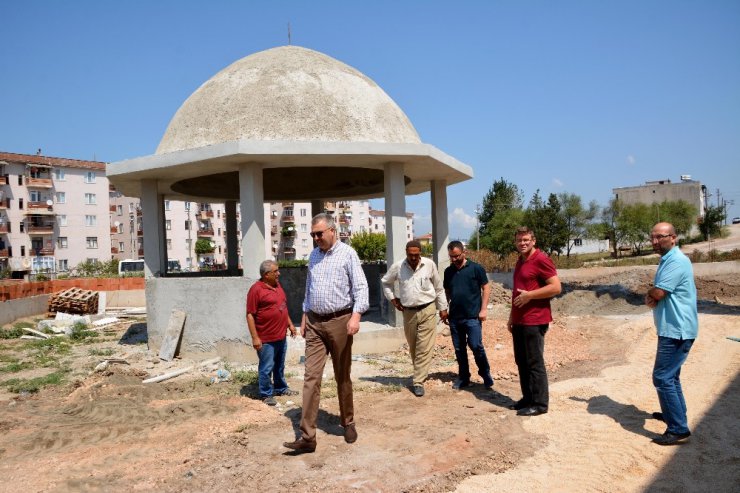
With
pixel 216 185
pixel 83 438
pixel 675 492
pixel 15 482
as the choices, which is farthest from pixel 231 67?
pixel 675 492

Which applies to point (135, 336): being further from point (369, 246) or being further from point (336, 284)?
point (369, 246)

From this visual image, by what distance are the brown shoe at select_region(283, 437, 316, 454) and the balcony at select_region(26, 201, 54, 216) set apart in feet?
183

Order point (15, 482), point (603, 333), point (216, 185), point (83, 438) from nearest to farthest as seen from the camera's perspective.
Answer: point (15, 482)
point (83, 438)
point (603, 333)
point (216, 185)

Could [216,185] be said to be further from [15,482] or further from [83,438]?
[15,482]

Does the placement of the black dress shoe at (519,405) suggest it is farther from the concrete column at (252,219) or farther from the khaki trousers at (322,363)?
the concrete column at (252,219)

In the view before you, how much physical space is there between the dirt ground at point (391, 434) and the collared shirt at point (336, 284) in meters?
1.26

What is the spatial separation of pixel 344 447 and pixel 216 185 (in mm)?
10560

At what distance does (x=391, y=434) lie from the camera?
16.4ft

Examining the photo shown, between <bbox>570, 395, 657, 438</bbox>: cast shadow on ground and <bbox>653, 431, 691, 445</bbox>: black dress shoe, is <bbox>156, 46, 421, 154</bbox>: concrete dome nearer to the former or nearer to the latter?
<bbox>570, 395, 657, 438</bbox>: cast shadow on ground

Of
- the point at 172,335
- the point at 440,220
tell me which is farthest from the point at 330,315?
the point at 440,220

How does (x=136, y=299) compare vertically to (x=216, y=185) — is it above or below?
below

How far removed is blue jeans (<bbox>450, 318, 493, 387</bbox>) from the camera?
638 centimetres

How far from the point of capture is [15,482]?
431cm

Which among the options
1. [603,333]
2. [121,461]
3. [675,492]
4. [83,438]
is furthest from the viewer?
[603,333]
